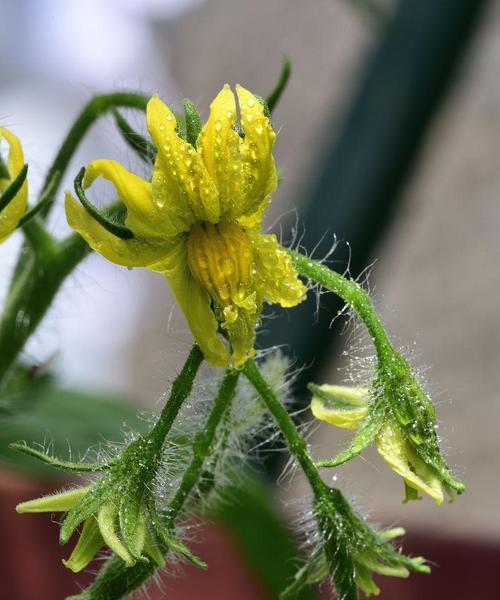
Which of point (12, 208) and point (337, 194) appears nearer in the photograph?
point (12, 208)

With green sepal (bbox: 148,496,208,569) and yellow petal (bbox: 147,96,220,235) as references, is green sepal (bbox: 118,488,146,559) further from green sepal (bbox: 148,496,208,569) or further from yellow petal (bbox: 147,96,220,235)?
yellow petal (bbox: 147,96,220,235)

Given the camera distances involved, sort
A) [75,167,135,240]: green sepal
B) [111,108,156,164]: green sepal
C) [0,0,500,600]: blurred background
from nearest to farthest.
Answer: [75,167,135,240]: green sepal
[111,108,156,164]: green sepal
[0,0,500,600]: blurred background

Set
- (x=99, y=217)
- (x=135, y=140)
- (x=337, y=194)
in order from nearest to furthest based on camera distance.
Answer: (x=99, y=217), (x=135, y=140), (x=337, y=194)

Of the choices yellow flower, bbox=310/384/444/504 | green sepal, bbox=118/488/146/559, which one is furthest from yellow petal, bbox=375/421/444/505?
green sepal, bbox=118/488/146/559

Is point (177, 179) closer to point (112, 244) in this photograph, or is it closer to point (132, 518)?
point (112, 244)

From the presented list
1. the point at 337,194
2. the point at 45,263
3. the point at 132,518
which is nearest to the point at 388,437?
the point at 132,518

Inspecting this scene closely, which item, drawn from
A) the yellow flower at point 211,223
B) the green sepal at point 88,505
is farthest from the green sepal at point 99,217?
the green sepal at point 88,505

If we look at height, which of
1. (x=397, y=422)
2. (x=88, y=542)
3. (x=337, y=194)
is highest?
(x=337, y=194)

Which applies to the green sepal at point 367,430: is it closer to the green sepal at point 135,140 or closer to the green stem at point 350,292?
the green stem at point 350,292
